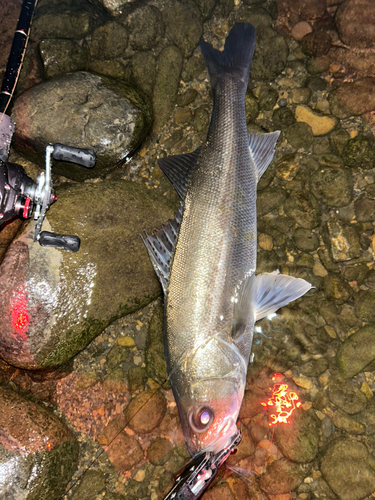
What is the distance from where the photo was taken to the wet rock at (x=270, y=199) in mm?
3795

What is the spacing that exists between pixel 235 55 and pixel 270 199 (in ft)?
4.92

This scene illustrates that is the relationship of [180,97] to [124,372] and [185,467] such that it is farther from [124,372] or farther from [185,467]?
[185,467]

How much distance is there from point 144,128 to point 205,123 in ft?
2.27

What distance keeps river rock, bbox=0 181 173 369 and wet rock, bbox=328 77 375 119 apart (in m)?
2.14

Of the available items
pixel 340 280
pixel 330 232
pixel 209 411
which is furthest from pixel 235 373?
pixel 330 232

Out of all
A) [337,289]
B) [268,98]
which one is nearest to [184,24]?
[268,98]

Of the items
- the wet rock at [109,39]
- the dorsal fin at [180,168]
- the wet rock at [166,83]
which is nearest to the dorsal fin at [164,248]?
the dorsal fin at [180,168]

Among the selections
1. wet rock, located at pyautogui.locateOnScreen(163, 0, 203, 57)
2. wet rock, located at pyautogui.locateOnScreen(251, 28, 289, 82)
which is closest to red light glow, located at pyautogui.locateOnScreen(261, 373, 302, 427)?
wet rock, located at pyautogui.locateOnScreen(251, 28, 289, 82)

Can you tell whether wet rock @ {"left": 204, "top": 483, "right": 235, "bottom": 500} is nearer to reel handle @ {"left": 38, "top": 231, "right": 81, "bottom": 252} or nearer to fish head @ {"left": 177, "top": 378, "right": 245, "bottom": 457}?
fish head @ {"left": 177, "top": 378, "right": 245, "bottom": 457}

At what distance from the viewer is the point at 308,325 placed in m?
3.66

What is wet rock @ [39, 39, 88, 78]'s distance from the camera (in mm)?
3928

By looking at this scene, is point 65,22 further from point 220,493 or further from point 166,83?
point 220,493

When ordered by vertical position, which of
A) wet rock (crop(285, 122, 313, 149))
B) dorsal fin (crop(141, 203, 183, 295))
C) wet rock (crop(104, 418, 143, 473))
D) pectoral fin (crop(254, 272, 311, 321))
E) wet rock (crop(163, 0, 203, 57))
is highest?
wet rock (crop(163, 0, 203, 57))

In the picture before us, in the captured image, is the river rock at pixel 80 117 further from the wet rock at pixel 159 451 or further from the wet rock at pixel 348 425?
the wet rock at pixel 348 425
